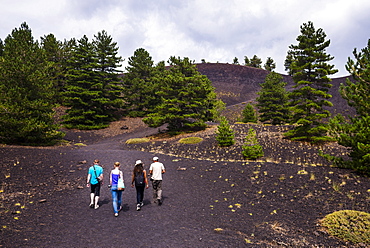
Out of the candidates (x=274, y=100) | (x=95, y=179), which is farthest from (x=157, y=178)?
(x=274, y=100)

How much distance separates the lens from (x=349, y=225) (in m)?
6.68

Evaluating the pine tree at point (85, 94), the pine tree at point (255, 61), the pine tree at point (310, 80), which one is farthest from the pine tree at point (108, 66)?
the pine tree at point (255, 61)

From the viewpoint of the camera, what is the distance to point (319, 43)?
1981 cm

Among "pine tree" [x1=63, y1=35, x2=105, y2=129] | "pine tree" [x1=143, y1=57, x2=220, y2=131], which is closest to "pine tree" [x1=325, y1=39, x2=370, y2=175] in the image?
"pine tree" [x1=143, y1=57, x2=220, y2=131]

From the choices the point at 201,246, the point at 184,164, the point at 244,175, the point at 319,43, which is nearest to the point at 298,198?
the point at 244,175

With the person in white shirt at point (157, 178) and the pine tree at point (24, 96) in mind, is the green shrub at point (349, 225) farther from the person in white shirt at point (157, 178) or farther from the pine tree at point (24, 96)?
the pine tree at point (24, 96)

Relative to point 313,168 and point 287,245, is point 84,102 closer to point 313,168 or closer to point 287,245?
point 313,168

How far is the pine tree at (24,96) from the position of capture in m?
17.0

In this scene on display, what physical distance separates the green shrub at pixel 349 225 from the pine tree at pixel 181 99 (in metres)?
18.0

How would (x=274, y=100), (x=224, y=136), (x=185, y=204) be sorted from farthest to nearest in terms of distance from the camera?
(x=274, y=100) < (x=224, y=136) < (x=185, y=204)

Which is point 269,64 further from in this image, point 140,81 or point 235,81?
point 140,81

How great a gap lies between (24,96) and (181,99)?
14.6 meters

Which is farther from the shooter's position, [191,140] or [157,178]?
[191,140]

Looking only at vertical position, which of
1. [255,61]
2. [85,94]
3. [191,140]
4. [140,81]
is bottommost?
[191,140]
